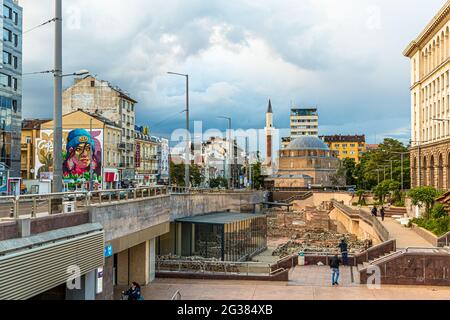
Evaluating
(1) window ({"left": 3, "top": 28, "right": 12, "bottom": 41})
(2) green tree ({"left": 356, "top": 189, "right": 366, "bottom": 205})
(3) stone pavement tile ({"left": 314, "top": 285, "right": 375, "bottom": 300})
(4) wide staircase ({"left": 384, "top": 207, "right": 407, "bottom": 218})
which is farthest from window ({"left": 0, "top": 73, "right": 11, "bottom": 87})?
(2) green tree ({"left": 356, "top": 189, "right": 366, "bottom": 205})

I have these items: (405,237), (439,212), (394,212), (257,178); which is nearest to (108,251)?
(405,237)

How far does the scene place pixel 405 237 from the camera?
3800 cm

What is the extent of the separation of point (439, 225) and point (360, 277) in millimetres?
13990

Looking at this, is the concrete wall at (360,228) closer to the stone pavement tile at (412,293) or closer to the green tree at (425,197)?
the green tree at (425,197)

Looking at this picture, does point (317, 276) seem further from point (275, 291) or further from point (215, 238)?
point (215, 238)

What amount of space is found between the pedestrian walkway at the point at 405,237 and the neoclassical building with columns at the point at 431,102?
23785 mm

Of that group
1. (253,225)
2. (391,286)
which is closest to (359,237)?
(253,225)

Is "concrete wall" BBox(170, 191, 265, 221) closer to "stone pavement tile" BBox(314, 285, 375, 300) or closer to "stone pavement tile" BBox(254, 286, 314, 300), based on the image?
"stone pavement tile" BBox(254, 286, 314, 300)

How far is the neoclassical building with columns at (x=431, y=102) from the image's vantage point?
6731cm

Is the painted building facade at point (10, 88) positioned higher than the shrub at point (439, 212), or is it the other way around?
the painted building facade at point (10, 88)

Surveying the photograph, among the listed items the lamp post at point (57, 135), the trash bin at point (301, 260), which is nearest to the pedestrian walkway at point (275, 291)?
the trash bin at point (301, 260)

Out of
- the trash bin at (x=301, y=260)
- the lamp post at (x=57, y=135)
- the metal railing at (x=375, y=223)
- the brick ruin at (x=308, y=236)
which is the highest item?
the lamp post at (x=57, y=135)

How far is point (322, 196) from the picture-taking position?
4670 inches
